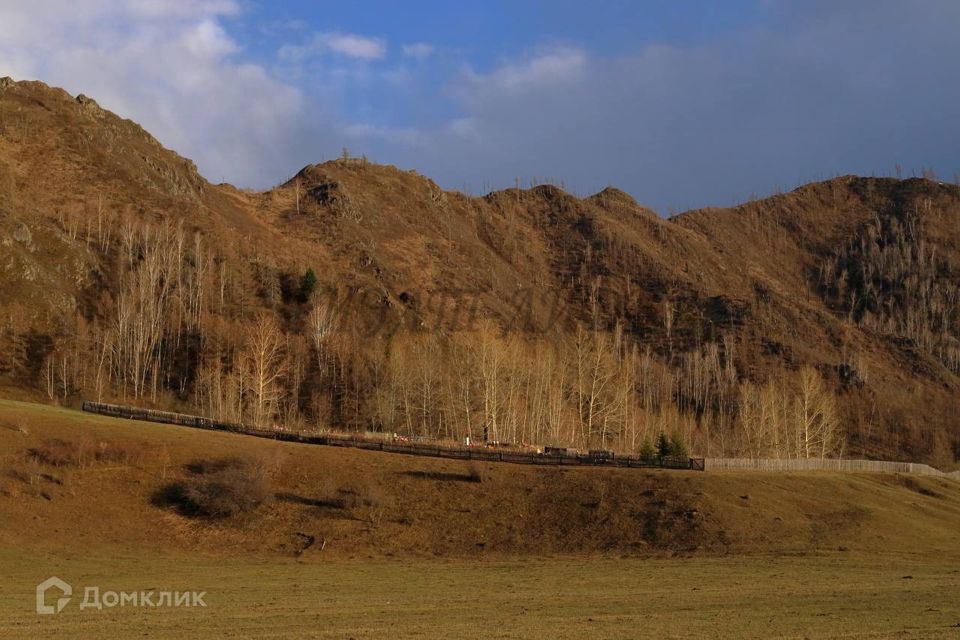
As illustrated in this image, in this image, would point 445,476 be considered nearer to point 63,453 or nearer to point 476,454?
point 476,454

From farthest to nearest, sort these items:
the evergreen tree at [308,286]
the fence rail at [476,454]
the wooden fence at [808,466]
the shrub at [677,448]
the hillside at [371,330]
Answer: the evergreen tree at [308,286] < the hillside at [371,330] < the shrub at [677,448] < the wooden fence at [808,466] < the fence rail at [476,454]

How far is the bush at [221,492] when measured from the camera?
5338 cm

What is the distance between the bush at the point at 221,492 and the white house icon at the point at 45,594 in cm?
1489

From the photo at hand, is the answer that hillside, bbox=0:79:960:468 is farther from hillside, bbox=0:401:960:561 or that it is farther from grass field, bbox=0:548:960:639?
grass field, bbox=0:548:960:639

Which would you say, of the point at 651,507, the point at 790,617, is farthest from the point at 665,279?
the point at 790,617

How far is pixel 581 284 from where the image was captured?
650 ft

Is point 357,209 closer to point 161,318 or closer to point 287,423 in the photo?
point 161,318

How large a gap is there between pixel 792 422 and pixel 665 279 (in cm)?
8138

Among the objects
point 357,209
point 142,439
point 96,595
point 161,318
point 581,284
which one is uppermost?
point 357,209

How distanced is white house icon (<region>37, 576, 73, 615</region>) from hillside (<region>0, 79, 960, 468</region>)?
2081 inches

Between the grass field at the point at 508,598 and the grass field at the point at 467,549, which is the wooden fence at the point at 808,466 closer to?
the grass field at the point at 467,549

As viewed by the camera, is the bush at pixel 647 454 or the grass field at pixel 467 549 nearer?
the grass field at pixel 467 549

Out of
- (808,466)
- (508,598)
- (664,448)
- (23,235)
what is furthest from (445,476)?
(23,235)

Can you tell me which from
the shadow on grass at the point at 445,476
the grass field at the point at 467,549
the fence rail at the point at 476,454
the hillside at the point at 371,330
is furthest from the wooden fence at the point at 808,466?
the shadow on grass at the point at 445,476
